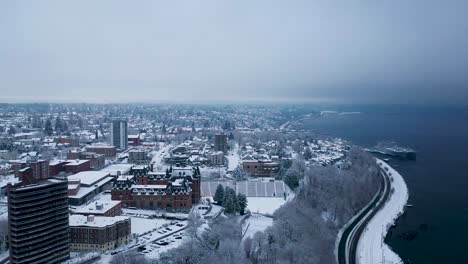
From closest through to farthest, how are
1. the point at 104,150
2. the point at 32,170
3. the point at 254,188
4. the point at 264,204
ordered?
the point at 32,170 → the point at 264,204 → the point at 254,188 → the point at 104,150

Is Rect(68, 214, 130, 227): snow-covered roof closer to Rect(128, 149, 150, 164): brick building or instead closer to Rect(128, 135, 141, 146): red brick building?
Rect(128, 149, 150, 164): brick building

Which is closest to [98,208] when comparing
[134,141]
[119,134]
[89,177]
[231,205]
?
[231,205]

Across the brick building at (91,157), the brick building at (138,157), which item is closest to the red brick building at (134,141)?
the brick building at (138,157)

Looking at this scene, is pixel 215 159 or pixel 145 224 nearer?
pixel 145 224

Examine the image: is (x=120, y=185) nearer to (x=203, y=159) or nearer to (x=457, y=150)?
(x=203, y=159)

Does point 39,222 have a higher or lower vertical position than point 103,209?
higher

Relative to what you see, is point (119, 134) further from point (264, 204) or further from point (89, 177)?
point (264, 204)

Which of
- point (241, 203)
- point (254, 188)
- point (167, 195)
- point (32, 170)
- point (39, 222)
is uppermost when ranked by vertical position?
point (32, 170)

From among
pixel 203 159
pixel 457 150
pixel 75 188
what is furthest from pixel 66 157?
pixel 457 150
